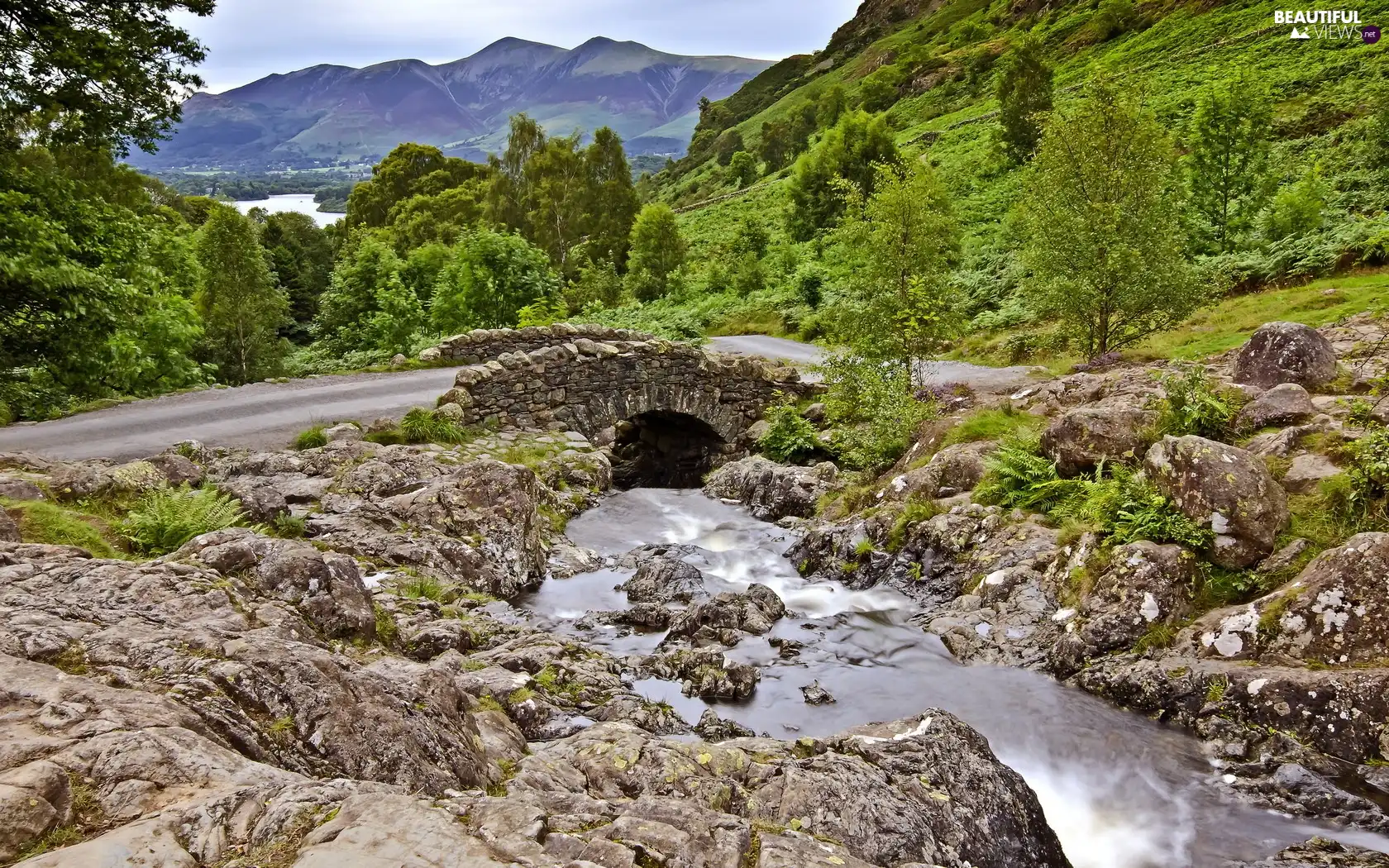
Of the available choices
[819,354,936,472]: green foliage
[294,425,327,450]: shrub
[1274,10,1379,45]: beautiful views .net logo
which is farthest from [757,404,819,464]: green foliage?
[1274,10,1379,45]: beautiful views .net logo

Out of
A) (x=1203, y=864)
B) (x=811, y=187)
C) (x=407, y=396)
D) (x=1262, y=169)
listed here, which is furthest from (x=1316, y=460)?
(x=811, y=187)

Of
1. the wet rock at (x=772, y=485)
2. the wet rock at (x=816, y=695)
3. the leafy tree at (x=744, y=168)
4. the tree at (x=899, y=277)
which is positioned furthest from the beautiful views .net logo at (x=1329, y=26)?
the wet rock at (x=816, y=695)

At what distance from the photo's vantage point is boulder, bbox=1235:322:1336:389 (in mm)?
12125

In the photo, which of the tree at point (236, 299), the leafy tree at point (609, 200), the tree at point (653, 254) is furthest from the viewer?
the leafy tree at point (609, 200)

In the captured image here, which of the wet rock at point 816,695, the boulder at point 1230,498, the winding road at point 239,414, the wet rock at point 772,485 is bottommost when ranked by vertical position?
the wet rock at point 816,695

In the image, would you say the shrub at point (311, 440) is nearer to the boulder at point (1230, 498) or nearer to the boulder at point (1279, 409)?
the boulder at point (1230, 498)

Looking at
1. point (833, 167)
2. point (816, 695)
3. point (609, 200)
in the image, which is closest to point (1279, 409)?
point (816, 695)

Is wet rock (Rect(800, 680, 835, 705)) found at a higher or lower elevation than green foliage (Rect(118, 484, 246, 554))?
lower

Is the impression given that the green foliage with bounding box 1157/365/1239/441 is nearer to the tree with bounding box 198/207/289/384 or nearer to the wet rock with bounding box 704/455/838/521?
the wet rock with bounding box 704/455/838/521

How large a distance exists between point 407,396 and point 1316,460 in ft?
55.6

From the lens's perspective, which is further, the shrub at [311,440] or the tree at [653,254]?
the tree at [653,254]

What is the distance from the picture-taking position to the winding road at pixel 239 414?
42.1 feet

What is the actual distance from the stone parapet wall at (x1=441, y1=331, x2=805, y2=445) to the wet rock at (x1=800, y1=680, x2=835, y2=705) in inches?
433

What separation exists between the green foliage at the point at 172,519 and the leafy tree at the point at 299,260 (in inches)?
2228
